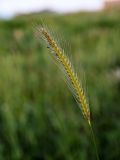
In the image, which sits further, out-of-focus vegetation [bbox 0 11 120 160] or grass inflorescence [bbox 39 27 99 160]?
out-of-focus vegetation [bbox 0 11 120 160]

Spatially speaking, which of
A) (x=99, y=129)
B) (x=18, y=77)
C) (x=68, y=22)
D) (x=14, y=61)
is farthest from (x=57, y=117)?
(x=68, y=22)

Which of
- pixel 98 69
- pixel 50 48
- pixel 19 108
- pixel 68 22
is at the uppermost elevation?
pixel 50 48

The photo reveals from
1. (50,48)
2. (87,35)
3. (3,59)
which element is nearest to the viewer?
(50,48)

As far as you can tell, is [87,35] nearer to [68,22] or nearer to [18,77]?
[68,22]

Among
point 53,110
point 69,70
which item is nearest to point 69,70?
point 69,70

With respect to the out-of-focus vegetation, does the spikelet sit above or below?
above

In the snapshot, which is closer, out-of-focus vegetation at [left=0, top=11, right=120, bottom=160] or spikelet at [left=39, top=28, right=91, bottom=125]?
spikelet at [left=39, top=28, right=91, bottom=125]

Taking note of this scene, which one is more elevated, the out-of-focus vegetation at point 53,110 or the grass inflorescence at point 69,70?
the grass inflorescence at point 69,70

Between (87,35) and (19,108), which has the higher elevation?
(19,108)
